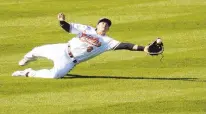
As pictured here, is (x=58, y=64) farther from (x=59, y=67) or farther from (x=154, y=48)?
(x=154, y=48)

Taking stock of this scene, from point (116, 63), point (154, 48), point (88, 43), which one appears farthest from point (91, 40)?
point (116, 63)

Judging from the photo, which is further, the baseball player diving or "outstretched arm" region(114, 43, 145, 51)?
the baseball player diving

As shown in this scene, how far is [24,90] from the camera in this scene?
13.2 metres

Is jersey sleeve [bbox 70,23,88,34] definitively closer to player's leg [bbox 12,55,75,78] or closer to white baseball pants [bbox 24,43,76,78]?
white baseball pants [bbox 24,43,76,78]

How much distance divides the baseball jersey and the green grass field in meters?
0.52

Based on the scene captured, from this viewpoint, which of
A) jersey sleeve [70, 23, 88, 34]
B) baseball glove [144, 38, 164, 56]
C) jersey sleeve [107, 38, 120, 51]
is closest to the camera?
baseball glove [144, 38, 164, 56]

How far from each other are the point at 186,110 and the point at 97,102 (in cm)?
154

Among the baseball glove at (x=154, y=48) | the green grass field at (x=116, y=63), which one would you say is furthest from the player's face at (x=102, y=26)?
the baseball glove at (x=154, y=48)

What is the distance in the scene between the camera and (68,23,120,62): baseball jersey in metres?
14.1

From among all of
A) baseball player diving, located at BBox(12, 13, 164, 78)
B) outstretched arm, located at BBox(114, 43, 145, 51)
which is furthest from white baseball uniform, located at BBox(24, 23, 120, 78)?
outstretched arm, located at BBox(114, 43, 145, 51)

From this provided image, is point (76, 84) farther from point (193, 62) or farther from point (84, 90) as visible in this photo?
point (193, 62)

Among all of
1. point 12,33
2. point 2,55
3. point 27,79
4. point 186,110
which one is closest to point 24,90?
point 27,79

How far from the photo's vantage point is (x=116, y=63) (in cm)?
1648

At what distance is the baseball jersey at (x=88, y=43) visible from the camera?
1412 cm
